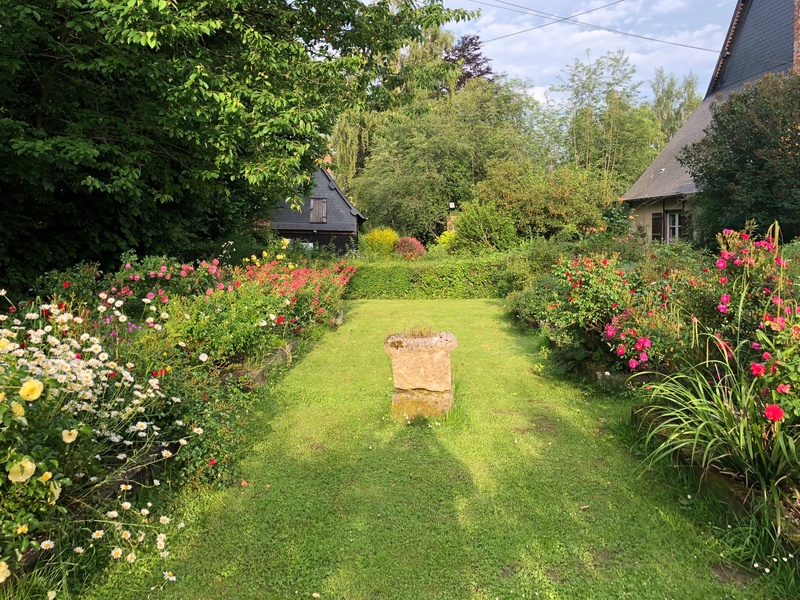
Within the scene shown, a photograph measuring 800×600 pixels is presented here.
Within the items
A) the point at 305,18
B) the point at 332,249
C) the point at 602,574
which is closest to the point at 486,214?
the point at 332,249

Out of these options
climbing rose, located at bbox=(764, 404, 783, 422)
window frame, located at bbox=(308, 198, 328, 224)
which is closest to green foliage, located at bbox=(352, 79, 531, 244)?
window frame, located at bbox=(308, 198, 328, 224)

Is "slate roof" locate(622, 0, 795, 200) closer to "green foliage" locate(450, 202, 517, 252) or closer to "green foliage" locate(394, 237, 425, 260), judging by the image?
"green foliage" locate(450, 202, 517, 252)

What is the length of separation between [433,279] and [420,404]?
11.0 metres

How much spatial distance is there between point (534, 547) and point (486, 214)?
51.8 feet

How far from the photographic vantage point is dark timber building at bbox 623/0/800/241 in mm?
13844

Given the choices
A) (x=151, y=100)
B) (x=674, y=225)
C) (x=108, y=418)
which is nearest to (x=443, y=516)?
(x=108, y=418)

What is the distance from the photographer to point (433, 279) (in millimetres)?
15078

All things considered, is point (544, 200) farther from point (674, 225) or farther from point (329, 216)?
point (329, 216)

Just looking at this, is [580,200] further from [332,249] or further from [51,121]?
[51,121]

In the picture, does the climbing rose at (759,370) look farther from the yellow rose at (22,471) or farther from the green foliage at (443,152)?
the green foliage at (443,152)

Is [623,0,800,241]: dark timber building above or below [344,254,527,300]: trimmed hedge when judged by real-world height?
above

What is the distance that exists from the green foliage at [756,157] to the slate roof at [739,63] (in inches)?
70.9

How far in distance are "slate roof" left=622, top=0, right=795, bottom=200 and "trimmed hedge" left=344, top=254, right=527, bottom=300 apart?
656 centimetres

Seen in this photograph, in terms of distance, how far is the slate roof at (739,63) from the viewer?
1396cm
